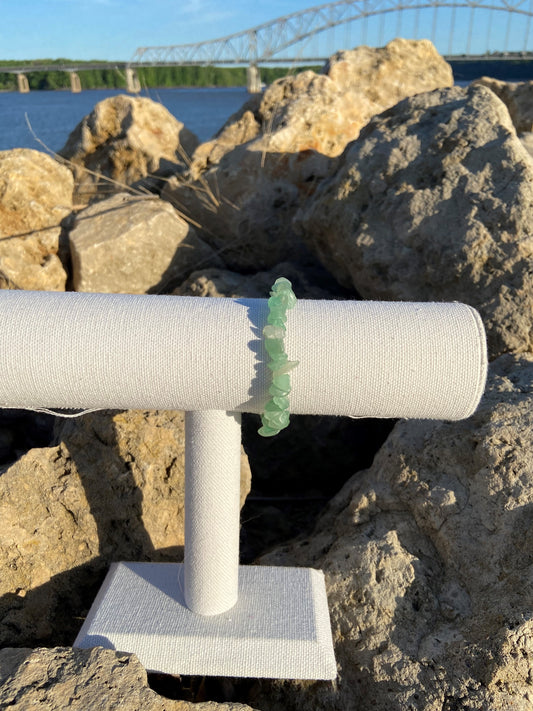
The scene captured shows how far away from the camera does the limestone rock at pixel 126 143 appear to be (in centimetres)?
360

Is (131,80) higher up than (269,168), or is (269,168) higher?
(269,168)

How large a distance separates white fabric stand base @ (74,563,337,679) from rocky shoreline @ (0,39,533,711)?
2.7 inches

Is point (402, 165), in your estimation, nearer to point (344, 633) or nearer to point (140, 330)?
point (140, 330)

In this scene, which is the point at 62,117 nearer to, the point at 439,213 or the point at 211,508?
the point at 439,213

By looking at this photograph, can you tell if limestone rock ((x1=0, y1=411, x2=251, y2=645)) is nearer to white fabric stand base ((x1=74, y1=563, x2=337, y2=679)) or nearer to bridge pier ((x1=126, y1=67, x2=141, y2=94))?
white fabric stand base ((x1=74, y1=563, x2=337, y2=679))

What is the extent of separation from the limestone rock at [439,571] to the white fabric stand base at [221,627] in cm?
8

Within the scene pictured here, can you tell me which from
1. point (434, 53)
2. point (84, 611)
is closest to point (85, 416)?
point (84, 611)

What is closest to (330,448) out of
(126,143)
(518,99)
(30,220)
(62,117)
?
(30,220)

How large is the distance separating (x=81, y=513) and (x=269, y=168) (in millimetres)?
1935

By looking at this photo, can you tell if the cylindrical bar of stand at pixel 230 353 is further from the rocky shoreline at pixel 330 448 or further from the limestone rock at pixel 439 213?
the limestone rock at pixel 439 213

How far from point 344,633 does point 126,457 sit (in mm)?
730

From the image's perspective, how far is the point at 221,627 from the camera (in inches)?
52.9

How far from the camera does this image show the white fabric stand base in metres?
1.26

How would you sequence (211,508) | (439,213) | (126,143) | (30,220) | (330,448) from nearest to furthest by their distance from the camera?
(211,508) → (439,213) → (330,448) → (30,220) → (126,143)
